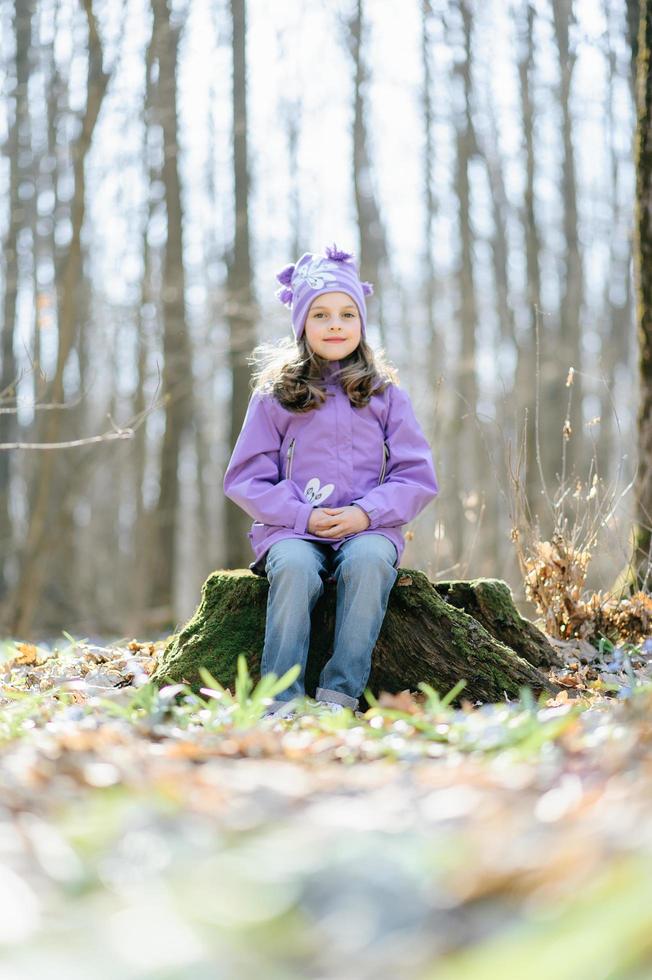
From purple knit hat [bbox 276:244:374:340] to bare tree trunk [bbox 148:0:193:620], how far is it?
6.18 m

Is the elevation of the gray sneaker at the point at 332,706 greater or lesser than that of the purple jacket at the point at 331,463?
lesser

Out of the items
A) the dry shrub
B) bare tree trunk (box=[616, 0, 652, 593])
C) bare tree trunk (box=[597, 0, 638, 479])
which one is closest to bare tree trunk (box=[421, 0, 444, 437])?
bare tree trunk (box=[597, 0, 638, 479])

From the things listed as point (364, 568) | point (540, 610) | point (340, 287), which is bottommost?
point (540, 610)

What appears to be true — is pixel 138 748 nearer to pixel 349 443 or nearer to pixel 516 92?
pixel 349 443

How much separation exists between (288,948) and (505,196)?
1758 centimetres

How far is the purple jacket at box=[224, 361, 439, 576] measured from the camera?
3980 mm

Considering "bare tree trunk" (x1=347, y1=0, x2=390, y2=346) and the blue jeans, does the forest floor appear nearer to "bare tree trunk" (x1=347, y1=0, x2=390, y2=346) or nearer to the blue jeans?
the blue jeans

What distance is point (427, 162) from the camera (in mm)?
17469

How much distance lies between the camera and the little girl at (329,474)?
3.68 metres

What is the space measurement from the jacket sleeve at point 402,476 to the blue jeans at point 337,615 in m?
0.22

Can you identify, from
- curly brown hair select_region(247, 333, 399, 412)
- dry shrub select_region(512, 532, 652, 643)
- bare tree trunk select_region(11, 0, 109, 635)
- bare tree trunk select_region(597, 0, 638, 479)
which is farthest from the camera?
bare tree trunk select_region(597, 0, 638, 479)

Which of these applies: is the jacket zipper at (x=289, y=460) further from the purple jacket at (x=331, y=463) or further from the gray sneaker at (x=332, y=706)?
the gray sneaker at (x=332, y=706)

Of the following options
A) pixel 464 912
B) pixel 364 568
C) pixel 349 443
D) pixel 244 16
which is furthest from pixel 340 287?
pixel 244 16

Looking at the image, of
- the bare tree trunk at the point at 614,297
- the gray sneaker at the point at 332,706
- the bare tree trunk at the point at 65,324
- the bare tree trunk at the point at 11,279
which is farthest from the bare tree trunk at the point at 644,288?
the bare tree trunk at the point at 614,297
